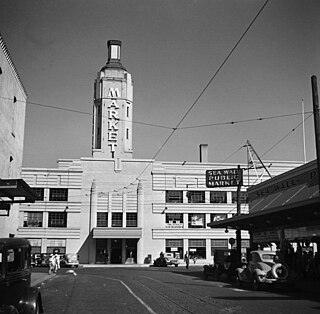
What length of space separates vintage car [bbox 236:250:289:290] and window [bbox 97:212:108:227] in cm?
3969

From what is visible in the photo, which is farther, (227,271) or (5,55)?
(227,271)

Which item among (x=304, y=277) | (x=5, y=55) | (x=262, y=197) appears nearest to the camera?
(x=5, y=55)

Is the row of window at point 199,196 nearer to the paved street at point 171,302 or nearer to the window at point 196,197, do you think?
the window at point 196,197

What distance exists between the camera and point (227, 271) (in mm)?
29109

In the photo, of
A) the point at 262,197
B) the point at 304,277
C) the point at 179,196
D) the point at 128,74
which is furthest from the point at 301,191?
the point at 128,74

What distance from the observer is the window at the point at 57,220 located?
204ft

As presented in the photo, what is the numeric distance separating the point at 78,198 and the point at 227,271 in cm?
3661

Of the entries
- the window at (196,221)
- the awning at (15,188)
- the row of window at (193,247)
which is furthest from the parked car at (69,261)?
the awning at (15,188)

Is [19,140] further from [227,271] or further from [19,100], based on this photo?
[227,271]

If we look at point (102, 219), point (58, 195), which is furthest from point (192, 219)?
point (58, 195)

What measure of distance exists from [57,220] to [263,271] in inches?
1724

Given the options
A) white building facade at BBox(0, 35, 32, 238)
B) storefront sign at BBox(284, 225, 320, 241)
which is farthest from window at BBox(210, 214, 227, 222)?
white building facade at BBox(0, 35, 32, 238)

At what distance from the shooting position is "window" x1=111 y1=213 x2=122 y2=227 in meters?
62.7

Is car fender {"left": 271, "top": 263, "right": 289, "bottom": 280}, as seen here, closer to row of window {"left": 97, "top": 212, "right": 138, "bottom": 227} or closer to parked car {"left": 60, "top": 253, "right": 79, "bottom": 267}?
parked car {"left": 60, "top": 253, "right": 79, "bottom": 267}
